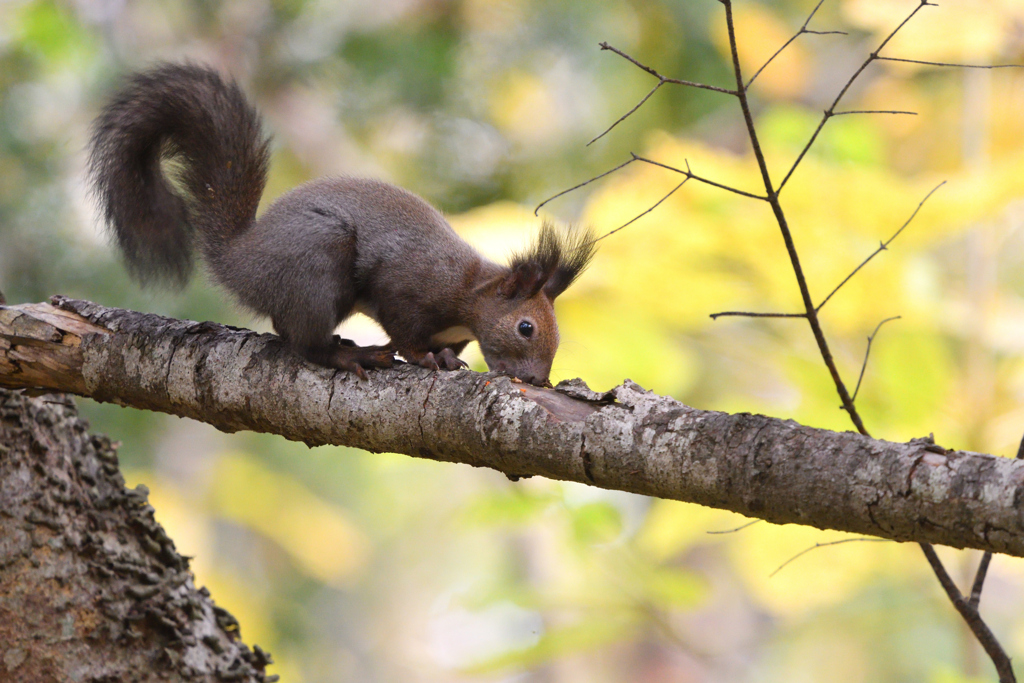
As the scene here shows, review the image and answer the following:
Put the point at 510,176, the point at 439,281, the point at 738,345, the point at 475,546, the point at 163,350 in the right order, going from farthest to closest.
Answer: the point at 475,546, the point at 510,176, the point at 738,345, the point at 439,281, the point at 163,350

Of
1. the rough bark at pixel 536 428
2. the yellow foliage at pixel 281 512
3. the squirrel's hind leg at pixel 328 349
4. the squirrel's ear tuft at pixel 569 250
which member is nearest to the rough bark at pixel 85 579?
the rough bark at pixel 536 428

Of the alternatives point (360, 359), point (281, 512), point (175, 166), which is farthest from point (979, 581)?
point (281, 512)

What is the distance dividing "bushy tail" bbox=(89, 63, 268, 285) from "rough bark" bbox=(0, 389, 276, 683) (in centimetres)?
60

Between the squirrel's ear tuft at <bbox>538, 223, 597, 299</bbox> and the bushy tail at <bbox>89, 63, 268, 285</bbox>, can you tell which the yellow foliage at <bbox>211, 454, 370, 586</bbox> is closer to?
the bushy tail at <bbox>89, 63, 268, 285</bbox>

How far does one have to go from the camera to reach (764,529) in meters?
2.72

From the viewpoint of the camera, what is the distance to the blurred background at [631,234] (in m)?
2.64

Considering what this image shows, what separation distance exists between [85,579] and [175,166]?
1233mm

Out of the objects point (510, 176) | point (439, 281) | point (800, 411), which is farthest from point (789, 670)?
point (439, 281)

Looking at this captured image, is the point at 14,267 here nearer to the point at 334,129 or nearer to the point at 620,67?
the point at 334,129

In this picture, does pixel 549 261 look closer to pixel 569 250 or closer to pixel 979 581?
pixel 569 250

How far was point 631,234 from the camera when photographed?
9.45 ft

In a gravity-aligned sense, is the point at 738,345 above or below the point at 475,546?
below

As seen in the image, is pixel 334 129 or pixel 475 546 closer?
pixel 334 129

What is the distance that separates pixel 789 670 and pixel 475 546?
342 inches
